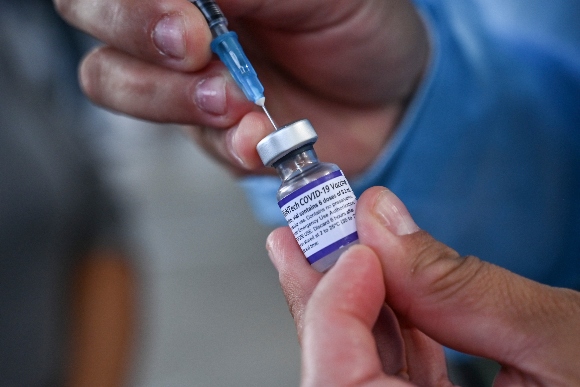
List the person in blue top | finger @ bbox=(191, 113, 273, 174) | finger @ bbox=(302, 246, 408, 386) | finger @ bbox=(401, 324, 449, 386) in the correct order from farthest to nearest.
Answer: the person in blue top, finger @ bbox=(191, 113, 273, 174), finger @ bbox=(401, 324, 449, 386), finger @ bbox=(302, 246, 408, 386)

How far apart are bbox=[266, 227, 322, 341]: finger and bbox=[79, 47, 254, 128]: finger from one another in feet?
0.99

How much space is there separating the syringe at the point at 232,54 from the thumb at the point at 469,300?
29 centimetres

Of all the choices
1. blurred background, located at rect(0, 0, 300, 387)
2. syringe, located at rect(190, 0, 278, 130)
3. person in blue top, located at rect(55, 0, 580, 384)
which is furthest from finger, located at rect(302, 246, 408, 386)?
blurred background, located at rect(0, 0, 300, 387)

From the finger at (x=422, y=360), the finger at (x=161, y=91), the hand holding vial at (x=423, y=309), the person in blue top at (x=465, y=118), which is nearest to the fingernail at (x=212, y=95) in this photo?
the finger at (x=161, y=91)

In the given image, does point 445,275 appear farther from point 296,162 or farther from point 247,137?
point 247,137

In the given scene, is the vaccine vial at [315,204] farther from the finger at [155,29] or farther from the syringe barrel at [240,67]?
the finger at [155,29]

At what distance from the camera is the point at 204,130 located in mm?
1153

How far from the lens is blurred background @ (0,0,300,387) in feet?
5.90

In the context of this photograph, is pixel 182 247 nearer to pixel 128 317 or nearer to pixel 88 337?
pixel 128 317

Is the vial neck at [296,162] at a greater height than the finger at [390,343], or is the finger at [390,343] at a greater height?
the vial neck at [296,162]

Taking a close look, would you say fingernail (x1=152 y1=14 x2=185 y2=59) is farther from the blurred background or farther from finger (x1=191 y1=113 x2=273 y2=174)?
the blurred background

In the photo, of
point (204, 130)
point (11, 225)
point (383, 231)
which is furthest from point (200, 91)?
point (11, 225)

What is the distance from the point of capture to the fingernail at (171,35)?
0.91m

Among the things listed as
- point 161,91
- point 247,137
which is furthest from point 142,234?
point 247,137
